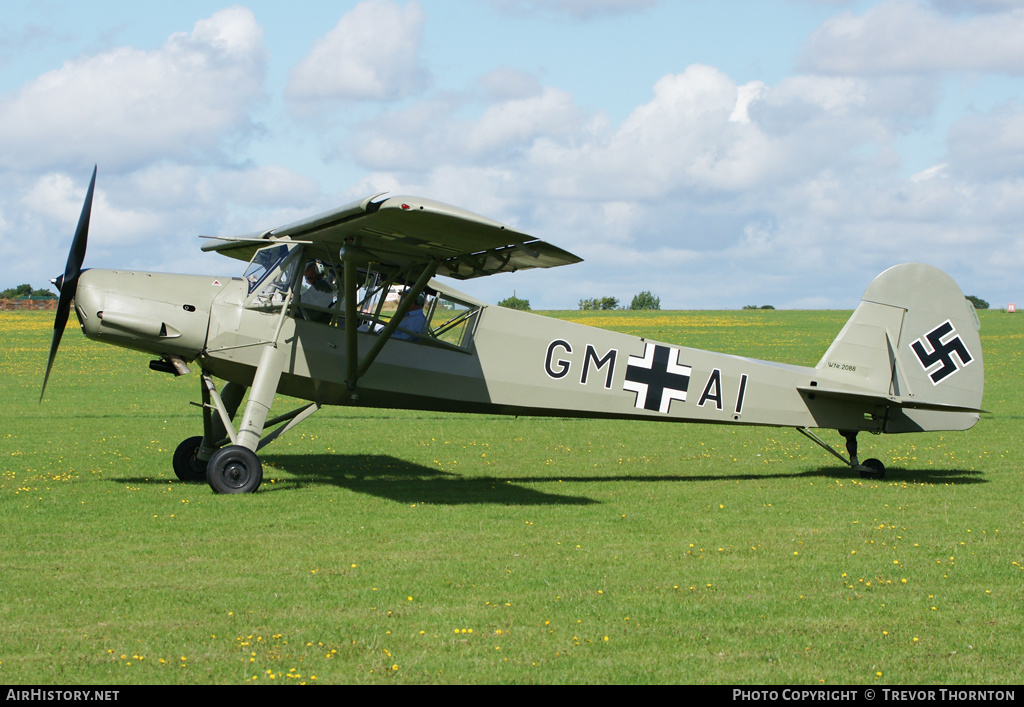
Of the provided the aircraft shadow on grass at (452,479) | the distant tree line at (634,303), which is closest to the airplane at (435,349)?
the aircraft shadow on grass at (452,479)

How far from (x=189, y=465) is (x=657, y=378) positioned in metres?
6.38

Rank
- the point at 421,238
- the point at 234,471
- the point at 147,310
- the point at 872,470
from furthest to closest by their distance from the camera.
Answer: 1. the point at 872,470
2. the point at 147,310
3. the point at 234,471
4. the point at 421,238

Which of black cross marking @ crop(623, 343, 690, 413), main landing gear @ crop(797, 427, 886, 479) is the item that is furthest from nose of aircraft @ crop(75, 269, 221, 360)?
main landing gear @ crop(797, 427, 886, 479)

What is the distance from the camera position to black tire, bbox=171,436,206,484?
40.7 feet

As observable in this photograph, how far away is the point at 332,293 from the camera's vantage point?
11906 millimetres

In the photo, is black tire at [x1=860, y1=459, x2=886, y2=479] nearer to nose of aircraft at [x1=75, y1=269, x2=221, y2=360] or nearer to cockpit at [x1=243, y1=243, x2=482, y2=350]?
cockpit at [x1=243, y1=243, x2=482, y2=350]

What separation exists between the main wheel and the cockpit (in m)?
1.80

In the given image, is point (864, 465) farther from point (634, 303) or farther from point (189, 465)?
point (634, 303)

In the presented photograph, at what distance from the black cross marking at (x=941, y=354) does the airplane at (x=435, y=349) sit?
0.7 inches

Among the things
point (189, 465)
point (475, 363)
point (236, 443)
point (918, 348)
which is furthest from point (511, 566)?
point (918, 348)

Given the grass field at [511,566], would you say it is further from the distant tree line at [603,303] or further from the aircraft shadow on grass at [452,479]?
the distant tree line at [603,303]

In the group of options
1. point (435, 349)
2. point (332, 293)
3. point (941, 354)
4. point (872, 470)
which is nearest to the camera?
point (332, 293)
